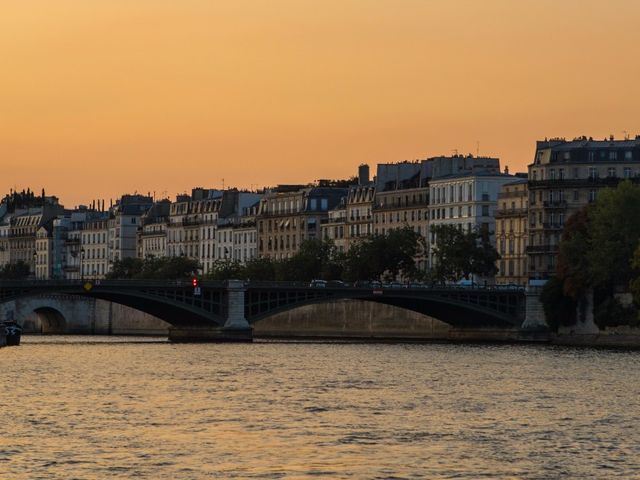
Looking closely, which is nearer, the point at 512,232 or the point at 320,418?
the point at 320,418

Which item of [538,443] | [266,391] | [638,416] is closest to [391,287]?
[266,391]

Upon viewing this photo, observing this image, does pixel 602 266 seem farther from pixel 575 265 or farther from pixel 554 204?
pixel 554 204

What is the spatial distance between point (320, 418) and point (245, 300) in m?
80.4

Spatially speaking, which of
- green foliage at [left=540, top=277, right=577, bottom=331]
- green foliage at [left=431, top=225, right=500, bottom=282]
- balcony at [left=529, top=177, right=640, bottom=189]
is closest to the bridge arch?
green foliage at [left=540, top=277, right=577, bottom=331]

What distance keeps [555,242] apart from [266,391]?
8783 centimetres

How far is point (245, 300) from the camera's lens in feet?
515

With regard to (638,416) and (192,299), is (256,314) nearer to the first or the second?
(192,299)

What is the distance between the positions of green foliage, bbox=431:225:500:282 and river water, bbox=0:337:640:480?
5793 centimetres

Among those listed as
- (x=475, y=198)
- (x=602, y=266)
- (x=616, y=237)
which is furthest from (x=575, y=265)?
(x=475, y=198)

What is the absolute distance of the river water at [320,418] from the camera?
61875 millimetres

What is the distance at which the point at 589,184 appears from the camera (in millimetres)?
175500

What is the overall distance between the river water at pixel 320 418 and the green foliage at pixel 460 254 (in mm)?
57926

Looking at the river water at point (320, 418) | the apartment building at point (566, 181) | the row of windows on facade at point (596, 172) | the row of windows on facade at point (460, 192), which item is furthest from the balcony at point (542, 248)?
the river water at point (320, 418)

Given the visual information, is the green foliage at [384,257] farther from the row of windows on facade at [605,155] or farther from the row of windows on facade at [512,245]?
the row of windows on facade at [605,155]
